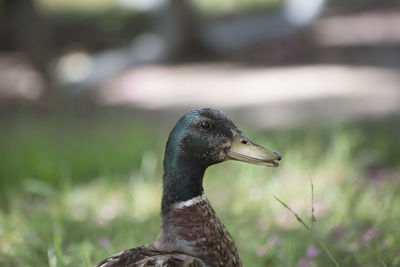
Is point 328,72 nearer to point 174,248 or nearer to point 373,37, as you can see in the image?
point 373,37

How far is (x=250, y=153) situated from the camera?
73.0 inches

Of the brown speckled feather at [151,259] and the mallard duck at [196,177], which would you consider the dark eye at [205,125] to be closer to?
the mallard duck at [196,177]

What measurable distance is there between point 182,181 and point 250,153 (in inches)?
10.0

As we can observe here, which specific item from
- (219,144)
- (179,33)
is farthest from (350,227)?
(179,33)

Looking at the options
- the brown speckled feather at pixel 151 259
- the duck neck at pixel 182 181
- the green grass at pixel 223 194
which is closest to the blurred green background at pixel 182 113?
the green grass at pixel 223 194

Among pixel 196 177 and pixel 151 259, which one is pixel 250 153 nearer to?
pixel 196 177

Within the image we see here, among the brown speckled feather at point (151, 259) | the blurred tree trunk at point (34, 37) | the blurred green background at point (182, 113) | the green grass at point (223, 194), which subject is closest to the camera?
the brown speckled feather at point (151, 259)

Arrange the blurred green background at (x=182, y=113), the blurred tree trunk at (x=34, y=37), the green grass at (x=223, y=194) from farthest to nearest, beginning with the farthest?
the blurred tree trunk at (x=34, y=37)
the blurred green background at (x=182, y=113)
the green grass at (x=223, y=194)

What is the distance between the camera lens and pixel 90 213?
9.91 ft

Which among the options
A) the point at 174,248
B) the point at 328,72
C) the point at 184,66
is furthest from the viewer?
the point at 184,66

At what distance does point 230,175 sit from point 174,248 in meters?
1.79

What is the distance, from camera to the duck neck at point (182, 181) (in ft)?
6.17

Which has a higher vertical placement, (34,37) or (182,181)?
(34,37)

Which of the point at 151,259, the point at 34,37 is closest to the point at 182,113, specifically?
the point at 34,37
